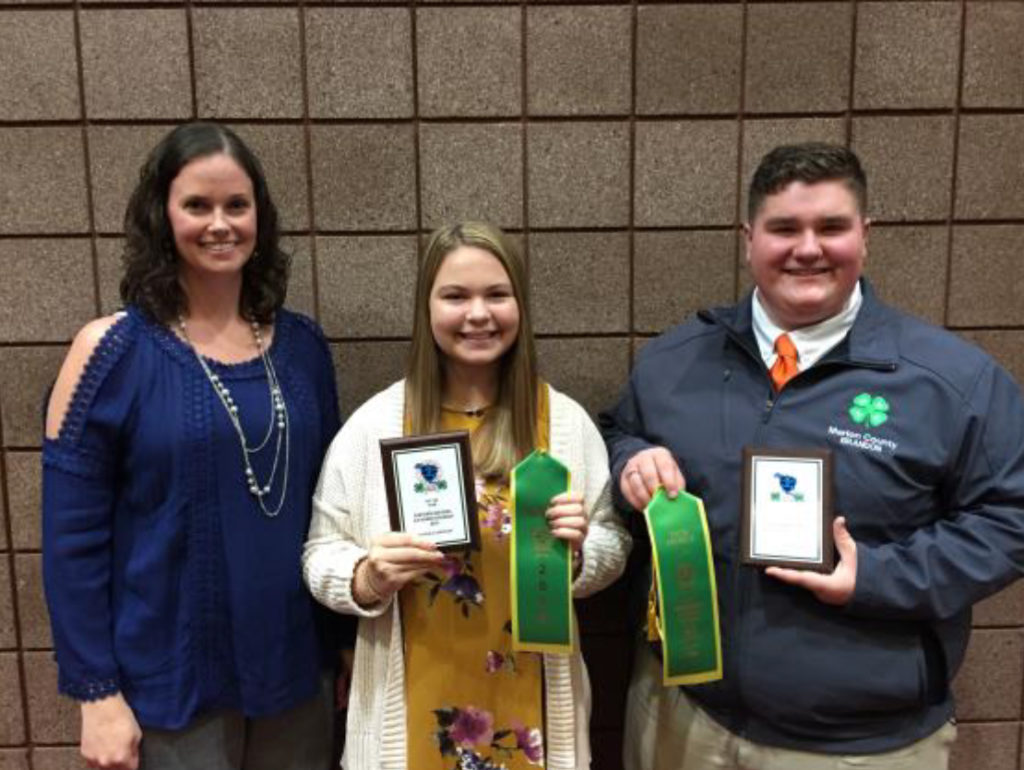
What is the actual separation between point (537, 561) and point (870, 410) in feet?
2.02

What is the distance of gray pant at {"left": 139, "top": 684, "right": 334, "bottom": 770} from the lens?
150 cm

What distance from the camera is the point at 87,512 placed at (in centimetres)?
143

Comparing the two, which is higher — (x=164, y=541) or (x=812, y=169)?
(x=812, y=169)

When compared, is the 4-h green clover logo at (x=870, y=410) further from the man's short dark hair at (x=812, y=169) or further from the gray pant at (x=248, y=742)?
the gray pant at (x=248, y=742)

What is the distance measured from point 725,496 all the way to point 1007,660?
4.11ft

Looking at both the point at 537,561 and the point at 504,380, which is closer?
the point at 537,561

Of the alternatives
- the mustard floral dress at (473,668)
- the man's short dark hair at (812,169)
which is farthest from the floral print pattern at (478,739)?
the man's short dark hair at (812,169)

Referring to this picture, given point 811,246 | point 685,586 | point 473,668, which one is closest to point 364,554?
point 473,668

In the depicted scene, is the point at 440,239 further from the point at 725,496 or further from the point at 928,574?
the point at 928,574

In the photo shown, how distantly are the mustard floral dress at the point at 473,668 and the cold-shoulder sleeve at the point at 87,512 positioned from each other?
532mm

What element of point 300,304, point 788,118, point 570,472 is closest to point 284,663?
point 570,472

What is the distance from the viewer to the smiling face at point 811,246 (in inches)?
54.6

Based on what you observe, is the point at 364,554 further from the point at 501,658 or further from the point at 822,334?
the point at 822,334

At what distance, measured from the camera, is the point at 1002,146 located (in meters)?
1.93
